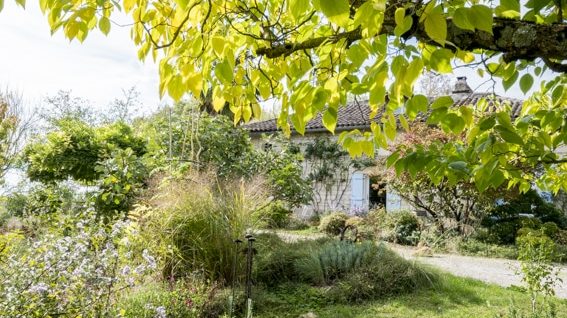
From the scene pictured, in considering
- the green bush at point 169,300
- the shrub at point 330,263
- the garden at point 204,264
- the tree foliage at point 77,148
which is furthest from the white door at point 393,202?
the green bush at point 169,300

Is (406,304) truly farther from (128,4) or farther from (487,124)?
(128,4)

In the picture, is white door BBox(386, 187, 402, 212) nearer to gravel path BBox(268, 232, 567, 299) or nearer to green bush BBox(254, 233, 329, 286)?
gravel path BBox(268, 232, 567, 299)

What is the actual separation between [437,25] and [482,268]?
8.90 meters

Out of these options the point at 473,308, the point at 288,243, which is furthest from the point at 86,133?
the point at 473,308

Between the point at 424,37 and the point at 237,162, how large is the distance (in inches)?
315

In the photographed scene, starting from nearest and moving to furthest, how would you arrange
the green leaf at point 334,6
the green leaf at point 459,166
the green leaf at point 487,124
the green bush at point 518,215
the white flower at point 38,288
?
the green leaf at point 334,6
the green leaf at point 487,124
the green leaf at point 459,166
the white flower at point 38,288
the green bush at point 518,215

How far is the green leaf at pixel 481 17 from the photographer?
3.16ft

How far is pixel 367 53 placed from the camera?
4.40 feet

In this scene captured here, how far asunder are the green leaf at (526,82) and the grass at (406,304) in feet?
11.4

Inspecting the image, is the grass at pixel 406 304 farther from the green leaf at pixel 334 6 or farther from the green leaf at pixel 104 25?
the green leaf at pixel 334 6

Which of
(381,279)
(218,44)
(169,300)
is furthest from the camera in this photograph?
(381,279)

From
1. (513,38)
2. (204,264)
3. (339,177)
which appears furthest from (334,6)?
(339,177)

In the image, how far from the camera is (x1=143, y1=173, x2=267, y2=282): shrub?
5168 mm

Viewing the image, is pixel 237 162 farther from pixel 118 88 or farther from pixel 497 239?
pixel 118 88
